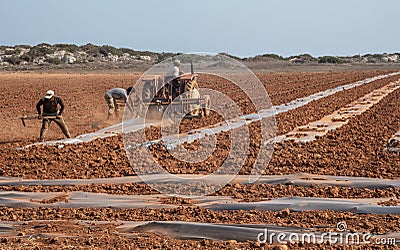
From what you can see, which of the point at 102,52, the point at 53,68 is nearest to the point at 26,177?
the point at 53,68

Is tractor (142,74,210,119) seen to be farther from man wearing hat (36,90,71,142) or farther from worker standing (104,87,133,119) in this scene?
man wearing hat (36,90,71,142)

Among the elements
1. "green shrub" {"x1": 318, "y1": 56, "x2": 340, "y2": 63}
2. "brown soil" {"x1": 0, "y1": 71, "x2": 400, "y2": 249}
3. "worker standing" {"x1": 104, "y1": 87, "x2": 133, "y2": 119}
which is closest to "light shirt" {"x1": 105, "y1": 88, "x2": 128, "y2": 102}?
"worker standing" {"x1": 104, "y1": 87, "x2": 133, "y2": 119}

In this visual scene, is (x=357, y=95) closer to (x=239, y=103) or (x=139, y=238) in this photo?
(x=239, y=103)

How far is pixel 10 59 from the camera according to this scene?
251 ft

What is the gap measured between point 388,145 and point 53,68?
59.6 m

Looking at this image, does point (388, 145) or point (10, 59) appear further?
point (10, 59)
